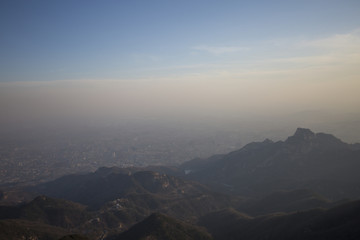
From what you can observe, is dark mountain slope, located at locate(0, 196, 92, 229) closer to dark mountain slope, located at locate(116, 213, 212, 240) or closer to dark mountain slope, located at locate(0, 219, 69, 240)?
dark mountain slope, located at locate(0, 219, 69, 240)

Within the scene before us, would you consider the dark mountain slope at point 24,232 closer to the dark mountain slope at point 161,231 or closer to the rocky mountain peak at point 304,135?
the dark mountain slope at point 161,231

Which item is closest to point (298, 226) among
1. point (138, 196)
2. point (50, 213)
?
point (138, 196)

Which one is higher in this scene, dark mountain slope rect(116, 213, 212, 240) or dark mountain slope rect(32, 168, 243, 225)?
dark mountain slope rect(116, 213, 212, 240)

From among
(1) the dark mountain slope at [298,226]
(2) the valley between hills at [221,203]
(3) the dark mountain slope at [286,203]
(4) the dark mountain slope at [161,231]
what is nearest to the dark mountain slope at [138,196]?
(2) the valley between hills at [221,203]

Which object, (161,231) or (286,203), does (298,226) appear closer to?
(286,203)

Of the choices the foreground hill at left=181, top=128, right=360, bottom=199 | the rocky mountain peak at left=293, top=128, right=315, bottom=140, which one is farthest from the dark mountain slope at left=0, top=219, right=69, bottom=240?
the rocky mountain peak at left=293, top=128, right=315, bottom=140

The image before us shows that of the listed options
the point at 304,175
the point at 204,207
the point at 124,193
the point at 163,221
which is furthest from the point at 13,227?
the point at 304,175
